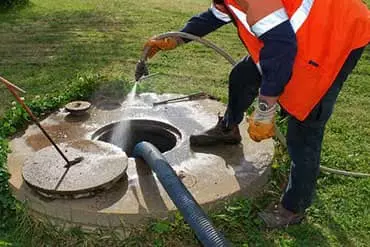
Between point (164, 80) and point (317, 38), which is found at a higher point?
point (317, 38)

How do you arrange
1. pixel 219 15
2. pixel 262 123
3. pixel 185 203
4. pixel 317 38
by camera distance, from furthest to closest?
pixel 219 15
pixel 185 203
pixel 262 123
pixel 317 38

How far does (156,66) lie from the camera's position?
5758 millimetres

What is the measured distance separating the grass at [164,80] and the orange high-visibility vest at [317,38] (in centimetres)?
86

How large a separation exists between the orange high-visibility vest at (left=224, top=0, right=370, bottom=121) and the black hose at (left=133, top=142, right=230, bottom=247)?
738mm

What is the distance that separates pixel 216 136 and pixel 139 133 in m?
0.65

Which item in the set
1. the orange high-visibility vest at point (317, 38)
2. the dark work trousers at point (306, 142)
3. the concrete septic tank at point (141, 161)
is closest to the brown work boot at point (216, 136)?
the concrete septic tank at point (141, 161)

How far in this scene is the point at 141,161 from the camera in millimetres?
3412

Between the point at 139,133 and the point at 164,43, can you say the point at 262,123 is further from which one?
the point at 139,133

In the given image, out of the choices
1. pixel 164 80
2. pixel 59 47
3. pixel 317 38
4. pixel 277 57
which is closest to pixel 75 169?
pixel 277 57

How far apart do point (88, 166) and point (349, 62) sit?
155 cm

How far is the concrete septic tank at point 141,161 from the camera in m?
3.01

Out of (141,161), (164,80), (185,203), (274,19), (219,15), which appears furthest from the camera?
(164,80)

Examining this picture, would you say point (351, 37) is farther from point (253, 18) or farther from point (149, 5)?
point (149, 5)

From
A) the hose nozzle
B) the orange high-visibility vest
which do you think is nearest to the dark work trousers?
the orange high-visibility vest
